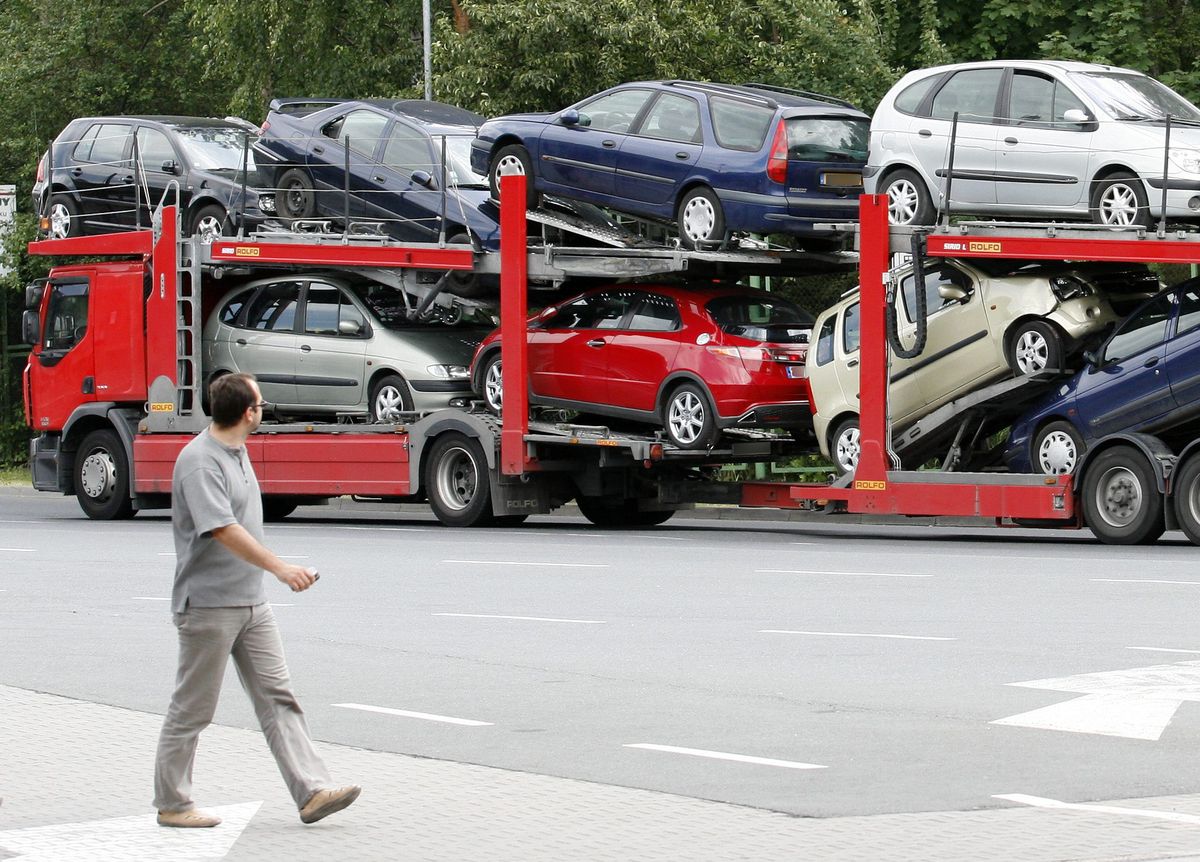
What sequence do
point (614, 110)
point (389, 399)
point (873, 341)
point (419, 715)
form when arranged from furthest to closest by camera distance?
1. point (389, 399)
2. point (614, 110)
3. point (873, 341)
4. point (419, 715)

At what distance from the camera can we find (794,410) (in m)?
18.8

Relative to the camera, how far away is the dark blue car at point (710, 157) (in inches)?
712

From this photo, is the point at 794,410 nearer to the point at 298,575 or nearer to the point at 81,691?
the point at 81,691

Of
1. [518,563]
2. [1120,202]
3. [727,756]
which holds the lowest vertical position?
[518,563]

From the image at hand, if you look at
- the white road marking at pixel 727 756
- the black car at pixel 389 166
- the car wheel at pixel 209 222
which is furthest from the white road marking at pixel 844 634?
the car wheel at pixel 209 222

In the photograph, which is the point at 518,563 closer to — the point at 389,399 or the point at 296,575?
the point at 389,399

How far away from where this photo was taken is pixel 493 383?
20.5 metres

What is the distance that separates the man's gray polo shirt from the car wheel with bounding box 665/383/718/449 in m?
11.7

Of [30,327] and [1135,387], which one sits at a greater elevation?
[30,327]

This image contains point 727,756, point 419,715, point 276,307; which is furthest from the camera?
point 276,307

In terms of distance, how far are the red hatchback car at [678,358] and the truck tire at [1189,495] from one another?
12.4ft

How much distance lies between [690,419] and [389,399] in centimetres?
382

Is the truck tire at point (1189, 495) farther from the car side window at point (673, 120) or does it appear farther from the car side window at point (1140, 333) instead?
the car side window at point (673, 120)

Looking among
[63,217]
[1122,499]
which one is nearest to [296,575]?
[1122,499]
